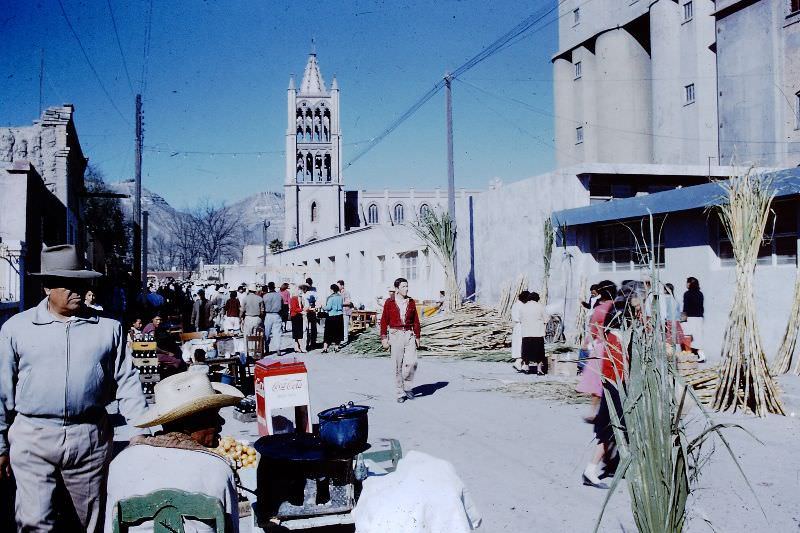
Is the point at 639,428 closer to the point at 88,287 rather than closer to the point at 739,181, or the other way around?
the point at 88,287

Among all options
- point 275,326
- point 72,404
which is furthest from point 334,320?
point 72,404

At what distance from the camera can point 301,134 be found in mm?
75938

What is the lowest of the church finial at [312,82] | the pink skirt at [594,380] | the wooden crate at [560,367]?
the wooden crate at [560,367]

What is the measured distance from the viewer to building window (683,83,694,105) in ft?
102

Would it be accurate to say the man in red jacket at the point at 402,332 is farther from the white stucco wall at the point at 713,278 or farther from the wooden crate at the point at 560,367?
the white stucco wall at the point at 713,278

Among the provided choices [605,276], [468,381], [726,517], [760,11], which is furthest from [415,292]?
[726,517]

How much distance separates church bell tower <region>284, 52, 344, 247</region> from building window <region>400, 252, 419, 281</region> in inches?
1964

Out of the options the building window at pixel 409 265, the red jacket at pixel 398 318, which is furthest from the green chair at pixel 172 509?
the building window at pixel 409 265

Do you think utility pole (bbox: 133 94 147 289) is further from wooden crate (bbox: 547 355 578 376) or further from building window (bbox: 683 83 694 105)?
building window (bbox: 683 83 694 105)

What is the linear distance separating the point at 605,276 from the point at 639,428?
1336 cm

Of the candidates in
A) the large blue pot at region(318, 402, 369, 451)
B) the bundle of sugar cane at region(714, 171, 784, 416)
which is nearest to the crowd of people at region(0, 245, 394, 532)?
the large blue pot at region(318, 402, 369, 451)

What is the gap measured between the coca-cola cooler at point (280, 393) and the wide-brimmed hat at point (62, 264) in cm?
303

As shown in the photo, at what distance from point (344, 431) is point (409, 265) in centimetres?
2184

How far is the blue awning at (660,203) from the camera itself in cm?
1096
